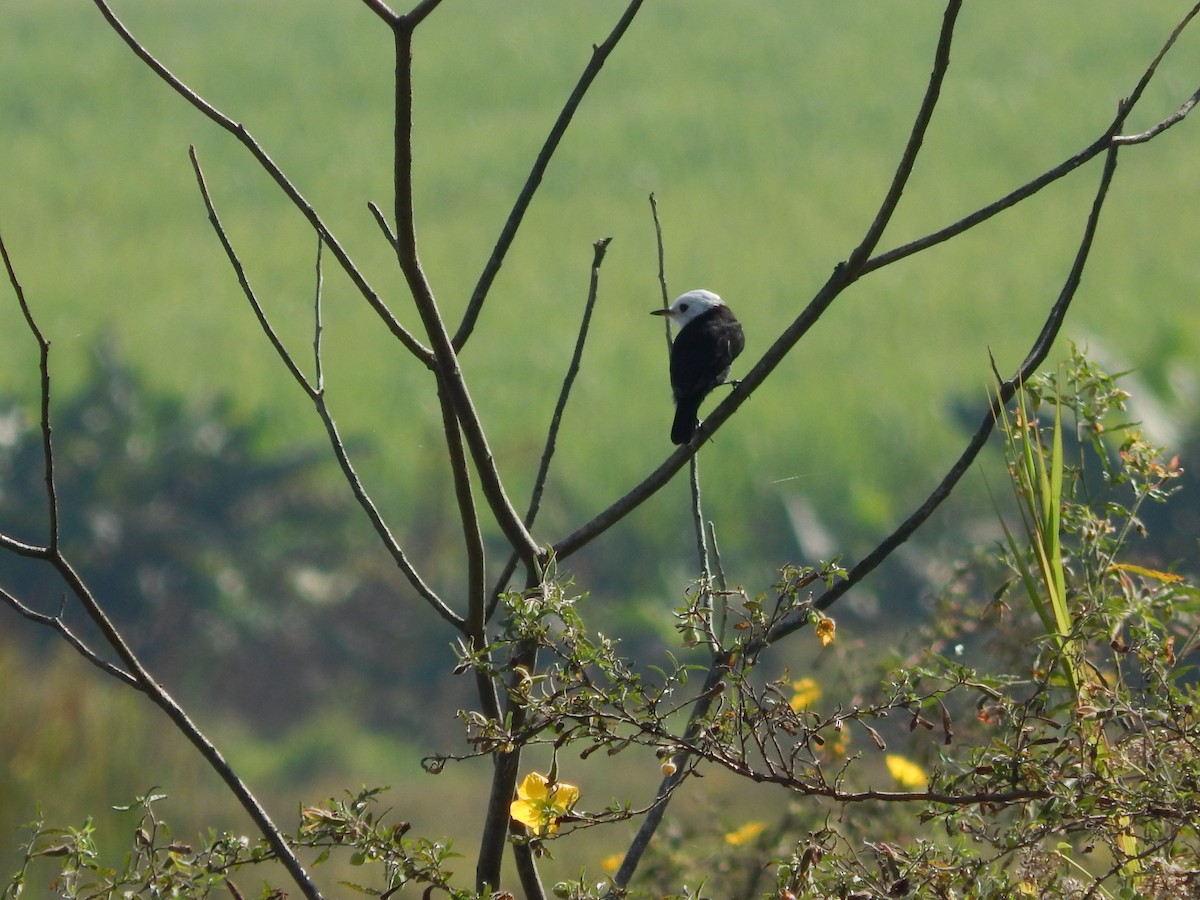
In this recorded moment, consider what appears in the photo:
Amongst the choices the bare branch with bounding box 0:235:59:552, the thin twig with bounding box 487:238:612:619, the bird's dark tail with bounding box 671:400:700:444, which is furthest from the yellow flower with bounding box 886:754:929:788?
the bird's dark tail with bounding box 671:400:700:444

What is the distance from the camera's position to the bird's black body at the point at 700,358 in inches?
201

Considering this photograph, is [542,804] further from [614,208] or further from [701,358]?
[614,208]

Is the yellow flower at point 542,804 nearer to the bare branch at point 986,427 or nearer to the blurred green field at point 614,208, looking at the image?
the bare branch at point 986,427

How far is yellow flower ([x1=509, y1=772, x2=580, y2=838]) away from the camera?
1966 millimetres

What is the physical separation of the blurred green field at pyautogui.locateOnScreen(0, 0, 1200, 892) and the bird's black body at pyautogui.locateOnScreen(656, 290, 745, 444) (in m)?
1.89

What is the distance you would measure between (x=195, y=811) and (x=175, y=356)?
16.4 ft

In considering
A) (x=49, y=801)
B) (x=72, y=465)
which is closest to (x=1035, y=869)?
(x=49, y=801)

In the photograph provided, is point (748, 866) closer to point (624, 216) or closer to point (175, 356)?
point (175, 356)

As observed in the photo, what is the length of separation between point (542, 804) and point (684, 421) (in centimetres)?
316

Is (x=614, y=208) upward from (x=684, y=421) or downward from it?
upward

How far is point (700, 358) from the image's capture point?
5.24 m

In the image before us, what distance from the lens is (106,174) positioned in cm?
1255

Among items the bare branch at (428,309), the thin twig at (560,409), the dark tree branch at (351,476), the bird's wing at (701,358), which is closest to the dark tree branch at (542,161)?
the bare branch at (428,309)

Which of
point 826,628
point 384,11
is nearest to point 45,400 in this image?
point 384,11
